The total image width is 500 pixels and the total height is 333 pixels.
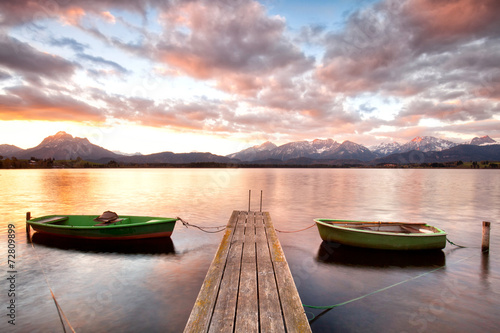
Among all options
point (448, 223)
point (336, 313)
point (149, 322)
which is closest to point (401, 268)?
point (336, 313)

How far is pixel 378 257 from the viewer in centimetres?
1805

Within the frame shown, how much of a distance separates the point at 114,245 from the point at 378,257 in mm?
19293

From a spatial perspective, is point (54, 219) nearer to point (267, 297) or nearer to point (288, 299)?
point (267, 297)

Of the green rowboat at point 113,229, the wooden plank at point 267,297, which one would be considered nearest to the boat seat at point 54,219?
the green rowboat at point 113,229

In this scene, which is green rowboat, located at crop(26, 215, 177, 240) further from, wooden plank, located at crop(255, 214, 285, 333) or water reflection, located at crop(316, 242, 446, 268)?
water reflection, located at crop(316, 242, 446, 268)

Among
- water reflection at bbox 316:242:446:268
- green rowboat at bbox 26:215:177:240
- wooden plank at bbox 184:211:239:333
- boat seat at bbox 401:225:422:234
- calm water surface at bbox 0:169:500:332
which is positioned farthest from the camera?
boat seat at bbox 401:225:422:234

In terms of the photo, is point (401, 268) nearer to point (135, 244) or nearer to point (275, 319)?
point (275, 319)

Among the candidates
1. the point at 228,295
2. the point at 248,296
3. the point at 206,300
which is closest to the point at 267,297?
the point at 248,296

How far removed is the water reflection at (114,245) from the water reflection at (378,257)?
11546 mm

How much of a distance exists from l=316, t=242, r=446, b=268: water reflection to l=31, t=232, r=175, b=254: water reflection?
11.5 m

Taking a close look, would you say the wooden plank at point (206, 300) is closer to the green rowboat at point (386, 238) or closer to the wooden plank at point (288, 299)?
the wooden plank at point (288, 299)

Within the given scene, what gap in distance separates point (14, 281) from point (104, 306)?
22.5 ft

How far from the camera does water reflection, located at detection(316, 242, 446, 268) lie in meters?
17.1

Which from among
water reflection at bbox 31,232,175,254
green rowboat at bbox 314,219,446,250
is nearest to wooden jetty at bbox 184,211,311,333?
green rowboat at bbox 314,219,446,250
